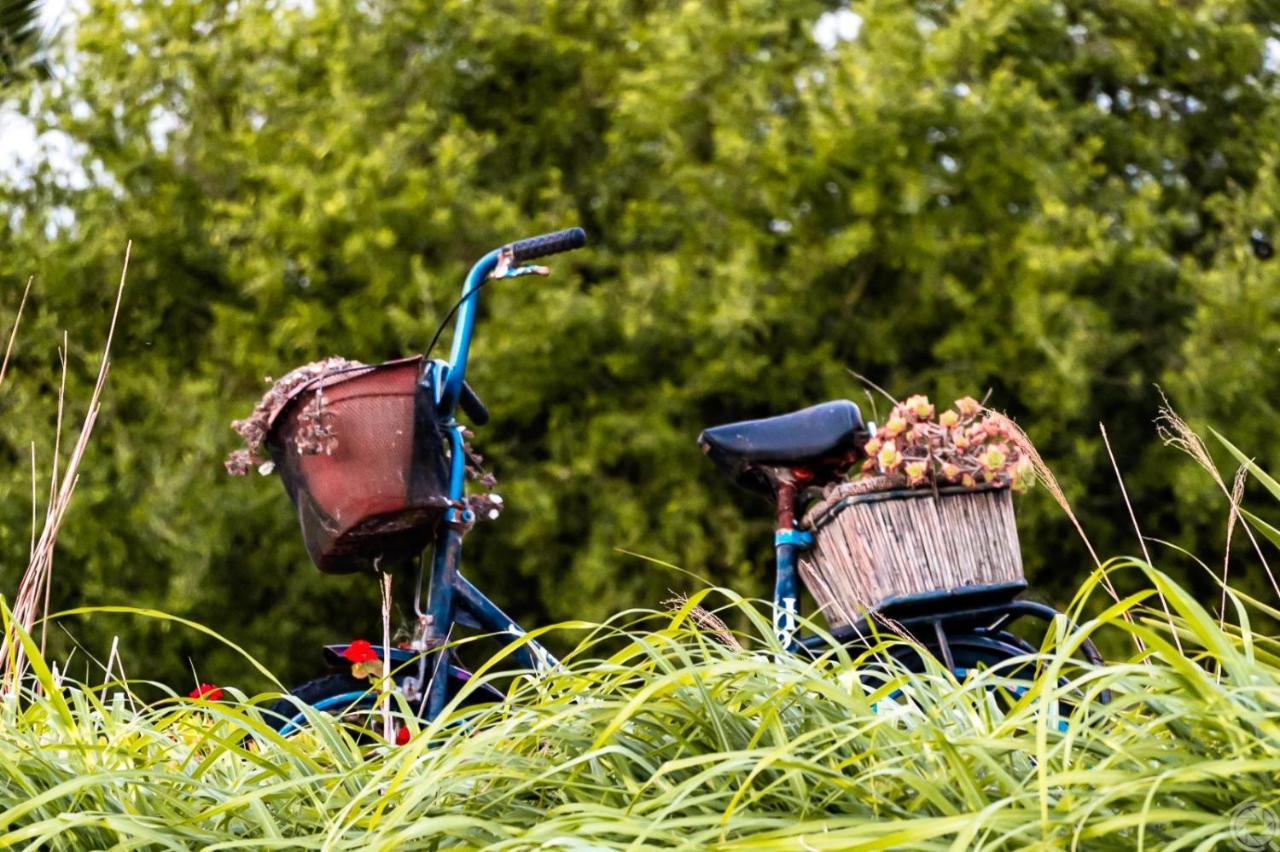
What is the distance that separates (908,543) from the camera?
310 centimetres

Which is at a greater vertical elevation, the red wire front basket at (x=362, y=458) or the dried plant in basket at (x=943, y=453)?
the red wire front basket at (x=362, y=458)

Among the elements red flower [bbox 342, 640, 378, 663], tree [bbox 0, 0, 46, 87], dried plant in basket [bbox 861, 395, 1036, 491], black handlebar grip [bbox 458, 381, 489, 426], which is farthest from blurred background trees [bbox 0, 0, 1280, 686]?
red flower [bbox 342, 640, 378, 663]

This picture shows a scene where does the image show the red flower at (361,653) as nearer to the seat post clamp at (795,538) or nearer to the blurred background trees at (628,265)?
the seat post clamp at (795,538)

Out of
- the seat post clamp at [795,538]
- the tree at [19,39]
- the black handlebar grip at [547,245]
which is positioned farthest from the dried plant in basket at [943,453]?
the tree at [19,39]

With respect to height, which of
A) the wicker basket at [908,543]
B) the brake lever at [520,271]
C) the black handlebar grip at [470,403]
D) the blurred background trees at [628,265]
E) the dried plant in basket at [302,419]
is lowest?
the blurred background trees at [628,265]

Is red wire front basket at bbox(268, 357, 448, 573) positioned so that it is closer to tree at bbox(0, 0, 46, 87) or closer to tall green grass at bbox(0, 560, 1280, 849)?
tall green grass at bbox(0, 560, 1280, 849)

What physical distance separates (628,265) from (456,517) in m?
4.30

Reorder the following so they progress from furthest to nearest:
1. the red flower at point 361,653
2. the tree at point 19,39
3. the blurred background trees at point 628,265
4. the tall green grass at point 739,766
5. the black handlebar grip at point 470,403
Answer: the tree at point 19,39
the blurred background trees at point 628,265
the black handlebar grip at point 470,403
the red flower at point 361,653
the tall green grass at point 739,766

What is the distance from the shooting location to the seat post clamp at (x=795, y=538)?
3205 millimetres

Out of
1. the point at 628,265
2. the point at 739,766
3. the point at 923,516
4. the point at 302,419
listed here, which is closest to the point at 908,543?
the point at 923,516

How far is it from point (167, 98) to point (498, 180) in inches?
59.8

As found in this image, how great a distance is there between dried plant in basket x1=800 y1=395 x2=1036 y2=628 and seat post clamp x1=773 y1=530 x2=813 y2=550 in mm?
46

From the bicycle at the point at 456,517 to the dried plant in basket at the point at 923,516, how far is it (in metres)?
0.04

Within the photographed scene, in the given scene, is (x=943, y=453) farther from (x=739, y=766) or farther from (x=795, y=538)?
(x=739, y=766)
